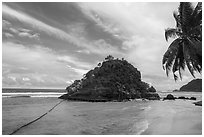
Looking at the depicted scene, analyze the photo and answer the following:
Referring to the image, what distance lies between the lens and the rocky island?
41.5 meters

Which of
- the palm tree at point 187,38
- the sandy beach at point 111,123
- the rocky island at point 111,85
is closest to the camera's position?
the sandy beach at point 111,123

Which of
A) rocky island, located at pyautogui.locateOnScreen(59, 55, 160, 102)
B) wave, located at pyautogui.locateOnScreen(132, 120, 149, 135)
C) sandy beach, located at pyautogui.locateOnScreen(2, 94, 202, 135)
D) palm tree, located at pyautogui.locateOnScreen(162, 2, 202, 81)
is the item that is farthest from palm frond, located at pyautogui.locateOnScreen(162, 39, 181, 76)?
rocky island, located at pyautogui.locateOnScreen(59, 55, 160, 102)

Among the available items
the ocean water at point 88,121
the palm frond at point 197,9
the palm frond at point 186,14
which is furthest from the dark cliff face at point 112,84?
the palm frond at point 197,9

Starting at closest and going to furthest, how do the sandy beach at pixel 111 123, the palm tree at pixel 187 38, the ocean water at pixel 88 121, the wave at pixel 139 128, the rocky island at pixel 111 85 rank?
the wave at pixel 139 128, the sandy beach at pixel 111 123, the ocean water at pixel 88 121, the palm tree at pixel 187 38, the rocky island at pixel 111 85

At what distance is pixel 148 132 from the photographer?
9672 mm

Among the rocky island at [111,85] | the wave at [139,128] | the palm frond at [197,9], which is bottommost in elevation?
the wave at [139,128]

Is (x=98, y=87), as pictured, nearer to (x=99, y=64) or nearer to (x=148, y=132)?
(x=99, y=64)

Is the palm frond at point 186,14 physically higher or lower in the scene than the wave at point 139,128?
higher

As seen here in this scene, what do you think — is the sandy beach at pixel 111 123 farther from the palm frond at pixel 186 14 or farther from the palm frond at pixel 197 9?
the palm frond at pixel 197 9

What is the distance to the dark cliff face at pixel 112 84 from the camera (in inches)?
1645

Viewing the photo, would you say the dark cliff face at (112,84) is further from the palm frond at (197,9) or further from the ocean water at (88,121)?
the palm frond at (197,9)

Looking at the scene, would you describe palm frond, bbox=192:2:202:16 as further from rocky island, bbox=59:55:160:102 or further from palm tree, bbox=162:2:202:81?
rocky island, bbox=59:55:160:102

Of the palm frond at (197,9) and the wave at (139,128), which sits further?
the palm frond at (197,9)

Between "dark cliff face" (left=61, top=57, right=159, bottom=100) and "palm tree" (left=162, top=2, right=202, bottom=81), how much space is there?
23.1 metres
